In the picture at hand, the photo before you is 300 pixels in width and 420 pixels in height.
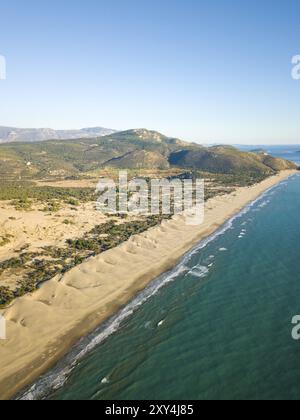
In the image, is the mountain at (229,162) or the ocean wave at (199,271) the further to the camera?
the mountain at (229,162)

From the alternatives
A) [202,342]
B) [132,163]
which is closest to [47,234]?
[202,342]

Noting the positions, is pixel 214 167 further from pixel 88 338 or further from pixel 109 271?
pixel 88 338

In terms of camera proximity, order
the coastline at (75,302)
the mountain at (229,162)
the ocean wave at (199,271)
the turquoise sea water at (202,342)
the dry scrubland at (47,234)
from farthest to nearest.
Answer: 1. the mountain at (229,162)
2. the ocean wave at (199,271)
3. the dry scrubland at (47,234)
4. the coastline at (75,302)
5. the turquoise sea water at (202,342)

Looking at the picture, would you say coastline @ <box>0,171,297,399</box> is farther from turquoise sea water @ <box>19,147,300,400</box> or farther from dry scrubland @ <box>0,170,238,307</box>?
dry scrubland @ <box>0,170,238,307</box>

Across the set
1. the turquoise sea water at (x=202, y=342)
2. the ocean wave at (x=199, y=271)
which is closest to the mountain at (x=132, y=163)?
the ocean wave at (x=199, y=271)

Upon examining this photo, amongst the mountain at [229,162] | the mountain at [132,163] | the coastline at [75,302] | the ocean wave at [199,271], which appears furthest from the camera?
the mountain at [229,162]

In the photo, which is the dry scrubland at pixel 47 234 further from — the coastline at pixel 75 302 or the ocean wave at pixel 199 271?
the ocean wave at pixel 199 271
